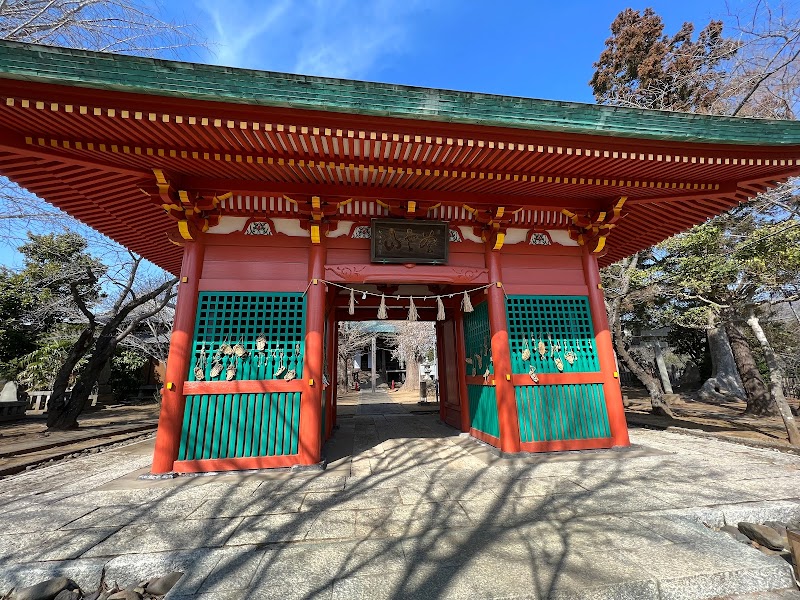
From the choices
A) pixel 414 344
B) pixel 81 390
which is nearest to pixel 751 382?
pixel 414 344

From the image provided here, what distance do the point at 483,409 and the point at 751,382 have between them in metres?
12.6

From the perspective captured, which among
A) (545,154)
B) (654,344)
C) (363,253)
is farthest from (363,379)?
(545,154)

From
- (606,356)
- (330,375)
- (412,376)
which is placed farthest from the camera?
(412,376)

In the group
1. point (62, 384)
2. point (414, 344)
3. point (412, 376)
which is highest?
point (414, 344)

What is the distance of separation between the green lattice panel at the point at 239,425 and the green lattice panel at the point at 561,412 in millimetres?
3749

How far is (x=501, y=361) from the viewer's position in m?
6.07

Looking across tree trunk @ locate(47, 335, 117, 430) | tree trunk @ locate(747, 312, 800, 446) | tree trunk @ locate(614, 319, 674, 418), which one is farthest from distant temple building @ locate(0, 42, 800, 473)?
tree trunk @ locate(47, 335, 117, 430)

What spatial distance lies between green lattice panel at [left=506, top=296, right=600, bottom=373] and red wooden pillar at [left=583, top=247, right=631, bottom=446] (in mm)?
112

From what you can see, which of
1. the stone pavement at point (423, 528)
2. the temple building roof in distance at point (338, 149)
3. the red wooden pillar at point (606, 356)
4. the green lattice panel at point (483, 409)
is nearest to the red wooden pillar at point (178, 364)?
the stone pavement at point (423, 528)

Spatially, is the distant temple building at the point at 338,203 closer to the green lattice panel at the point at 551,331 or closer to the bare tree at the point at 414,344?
the green lattice panel at the point at 551,331

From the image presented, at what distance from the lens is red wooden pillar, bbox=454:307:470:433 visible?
7.97 metres

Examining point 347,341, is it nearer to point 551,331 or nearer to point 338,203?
point 551,331

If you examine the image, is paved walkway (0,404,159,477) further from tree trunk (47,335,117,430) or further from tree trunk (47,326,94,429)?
tree trunk (47,326,94,429)

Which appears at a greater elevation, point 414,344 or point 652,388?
point 414,344
